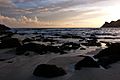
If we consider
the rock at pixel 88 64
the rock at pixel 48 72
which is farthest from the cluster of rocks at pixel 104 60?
the rock at pixel 48 72

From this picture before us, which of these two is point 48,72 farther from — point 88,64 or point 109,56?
point 109,56

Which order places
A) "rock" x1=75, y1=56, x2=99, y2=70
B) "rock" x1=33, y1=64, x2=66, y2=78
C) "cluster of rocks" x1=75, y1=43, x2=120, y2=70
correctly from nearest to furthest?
"rock" x1=33, y1=64, x2=66, y2=78
"rock" x1=75, y1=56, x2=99, y2=70
"cluster of rocks" x1=75, y1=43, x2=120, y2=70

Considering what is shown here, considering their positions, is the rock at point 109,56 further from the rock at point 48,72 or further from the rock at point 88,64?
the rock at point 48,72

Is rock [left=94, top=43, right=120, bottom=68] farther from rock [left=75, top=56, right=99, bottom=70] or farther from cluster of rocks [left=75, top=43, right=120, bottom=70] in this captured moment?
rock [left=75, top=56, right=99, bottom=70]

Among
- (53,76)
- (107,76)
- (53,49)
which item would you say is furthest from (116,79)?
(53,49)

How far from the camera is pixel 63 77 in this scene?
12.9m

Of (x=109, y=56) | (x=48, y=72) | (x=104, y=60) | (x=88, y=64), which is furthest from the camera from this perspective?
(x=109, y=56)

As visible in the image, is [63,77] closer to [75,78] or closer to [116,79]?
[75,78]

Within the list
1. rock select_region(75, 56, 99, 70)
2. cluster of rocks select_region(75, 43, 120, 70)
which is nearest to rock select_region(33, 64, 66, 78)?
cluster of rocks select_region(75, 43, 120, 70)

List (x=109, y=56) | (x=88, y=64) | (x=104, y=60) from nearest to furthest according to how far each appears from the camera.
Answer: (x=88, y=64) → (x=104, y=60) → (x=109, y=56)

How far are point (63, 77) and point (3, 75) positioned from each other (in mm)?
3576

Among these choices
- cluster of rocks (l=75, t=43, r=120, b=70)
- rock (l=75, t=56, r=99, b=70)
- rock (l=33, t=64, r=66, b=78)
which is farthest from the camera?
cluster of rocks (l=75, t=43, r=120, b=70)

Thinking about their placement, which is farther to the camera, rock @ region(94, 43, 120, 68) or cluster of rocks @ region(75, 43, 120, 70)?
rock @ region(94, 43, 120, 68)

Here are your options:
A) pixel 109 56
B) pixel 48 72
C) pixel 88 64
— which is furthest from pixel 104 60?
pixel 48 72
